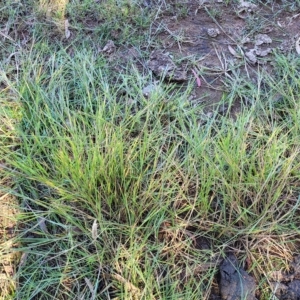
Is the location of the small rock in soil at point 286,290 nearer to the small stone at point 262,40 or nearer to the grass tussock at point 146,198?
the grass tussock at point 146,198

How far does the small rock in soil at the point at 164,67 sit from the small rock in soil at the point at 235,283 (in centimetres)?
94

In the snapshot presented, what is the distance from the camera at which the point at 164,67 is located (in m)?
2.06

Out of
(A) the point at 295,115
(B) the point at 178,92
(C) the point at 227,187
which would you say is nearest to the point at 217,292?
(C) the point at 227,187

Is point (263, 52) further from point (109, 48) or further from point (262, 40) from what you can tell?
point (109, 48)

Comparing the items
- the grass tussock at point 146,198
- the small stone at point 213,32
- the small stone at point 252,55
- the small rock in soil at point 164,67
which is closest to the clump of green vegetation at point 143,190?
the grass tussock at point 146,198

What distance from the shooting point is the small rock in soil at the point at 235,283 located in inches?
54.4

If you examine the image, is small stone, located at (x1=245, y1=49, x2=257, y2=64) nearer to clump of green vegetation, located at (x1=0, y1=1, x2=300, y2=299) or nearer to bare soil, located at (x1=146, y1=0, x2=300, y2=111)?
bare soil, located at (x1=146, y1=0, x2=300, y2=111)

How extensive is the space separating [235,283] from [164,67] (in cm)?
112

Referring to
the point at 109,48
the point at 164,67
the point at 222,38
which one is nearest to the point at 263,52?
the point at 222,38

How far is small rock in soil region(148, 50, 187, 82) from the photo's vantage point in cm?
201

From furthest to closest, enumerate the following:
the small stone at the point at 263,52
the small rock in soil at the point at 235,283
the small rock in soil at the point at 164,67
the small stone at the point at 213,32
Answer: the small stone at the point at 213,32 < the small stone at the point at 263,52 < the small rock in soil at the point at 164,67 < the small rock in soil at the point at 235,283

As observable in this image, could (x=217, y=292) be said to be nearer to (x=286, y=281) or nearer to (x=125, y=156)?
(x=286, y=281)

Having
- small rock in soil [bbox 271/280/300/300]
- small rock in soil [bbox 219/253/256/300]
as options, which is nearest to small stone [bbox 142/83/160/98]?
small rock in soil [bbox 219/253/256/300]

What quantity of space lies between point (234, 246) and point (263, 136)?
482mm
